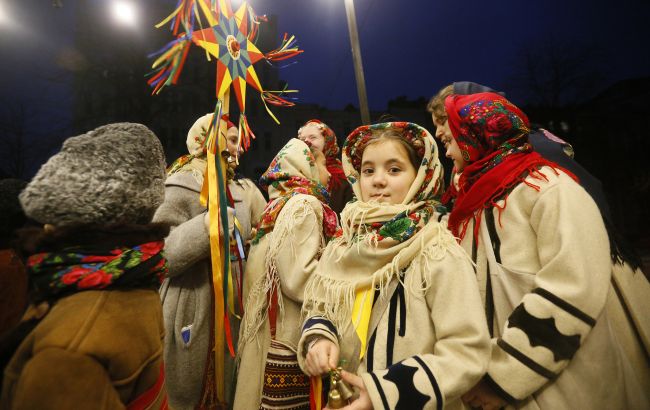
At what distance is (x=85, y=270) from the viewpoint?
1029mm

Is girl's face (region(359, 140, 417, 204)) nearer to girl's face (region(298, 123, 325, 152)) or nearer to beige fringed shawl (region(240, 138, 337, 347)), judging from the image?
beige fringed shawl (region(240, 138, 337, 347))

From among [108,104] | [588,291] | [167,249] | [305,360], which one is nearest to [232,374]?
[167,249]

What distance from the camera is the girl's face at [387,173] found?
1719mm

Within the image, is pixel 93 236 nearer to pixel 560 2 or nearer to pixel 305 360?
pixel 305 360

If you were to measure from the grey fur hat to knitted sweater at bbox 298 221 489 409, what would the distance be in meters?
0.91

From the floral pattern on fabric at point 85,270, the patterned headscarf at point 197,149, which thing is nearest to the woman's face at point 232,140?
the patterned headscarf at point 197,149

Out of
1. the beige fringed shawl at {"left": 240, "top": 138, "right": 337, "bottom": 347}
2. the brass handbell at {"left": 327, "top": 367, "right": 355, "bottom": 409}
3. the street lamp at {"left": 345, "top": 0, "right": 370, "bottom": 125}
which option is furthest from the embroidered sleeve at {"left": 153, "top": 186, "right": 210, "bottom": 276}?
the street lamp at {"left": 345, "top": 0, "right": 370, "bottom": 125}

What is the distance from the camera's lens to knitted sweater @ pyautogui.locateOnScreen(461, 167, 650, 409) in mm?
1224

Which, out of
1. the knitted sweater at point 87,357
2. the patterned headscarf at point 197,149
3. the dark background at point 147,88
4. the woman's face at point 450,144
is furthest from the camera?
the dark background at point 147,88

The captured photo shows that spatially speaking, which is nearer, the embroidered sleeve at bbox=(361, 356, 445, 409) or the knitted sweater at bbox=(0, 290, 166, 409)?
the knitted sweater at bbox=(0, 290, 166, 409)

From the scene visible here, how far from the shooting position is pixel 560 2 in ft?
88.9

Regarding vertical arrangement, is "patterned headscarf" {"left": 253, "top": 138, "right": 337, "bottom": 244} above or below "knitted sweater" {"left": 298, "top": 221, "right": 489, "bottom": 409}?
above

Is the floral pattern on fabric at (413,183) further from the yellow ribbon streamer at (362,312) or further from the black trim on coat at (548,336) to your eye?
the black trim on coat at (548,336)

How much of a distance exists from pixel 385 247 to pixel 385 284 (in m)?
0.17
